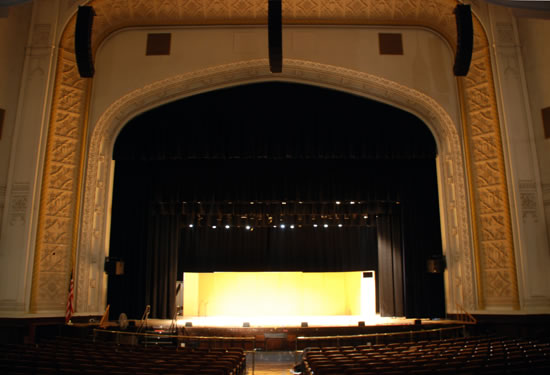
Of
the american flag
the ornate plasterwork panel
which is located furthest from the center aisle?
the ornate plasterwork panel

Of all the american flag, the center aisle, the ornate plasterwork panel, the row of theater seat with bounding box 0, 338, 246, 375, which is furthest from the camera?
the ornate plasterwork panel

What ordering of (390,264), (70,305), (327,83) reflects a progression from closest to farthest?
(70,305)
(327,83)
(390,264)

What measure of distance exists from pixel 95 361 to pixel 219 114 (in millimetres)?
8879

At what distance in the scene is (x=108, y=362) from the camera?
19.2 ft

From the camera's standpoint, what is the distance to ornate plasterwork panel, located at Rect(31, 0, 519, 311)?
A: 11.0m

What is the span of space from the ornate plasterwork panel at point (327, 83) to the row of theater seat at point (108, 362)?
4709mm

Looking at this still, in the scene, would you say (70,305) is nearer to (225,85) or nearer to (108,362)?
(108,362)

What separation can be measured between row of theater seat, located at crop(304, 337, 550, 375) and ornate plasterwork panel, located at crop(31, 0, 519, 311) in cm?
434

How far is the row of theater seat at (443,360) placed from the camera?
16.2ft

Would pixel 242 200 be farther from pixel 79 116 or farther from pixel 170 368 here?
pixel 170 368

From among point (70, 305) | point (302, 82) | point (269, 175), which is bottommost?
Result: point (70, 305)

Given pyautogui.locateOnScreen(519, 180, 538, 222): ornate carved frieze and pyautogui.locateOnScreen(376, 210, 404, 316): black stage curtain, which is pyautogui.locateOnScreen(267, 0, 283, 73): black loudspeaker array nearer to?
pyautogui.locateOnScreen(519, 180, 538, 222): ornate carved frieze

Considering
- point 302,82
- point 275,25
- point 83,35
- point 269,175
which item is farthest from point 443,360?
point 302,82

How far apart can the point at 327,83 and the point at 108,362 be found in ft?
32.9
